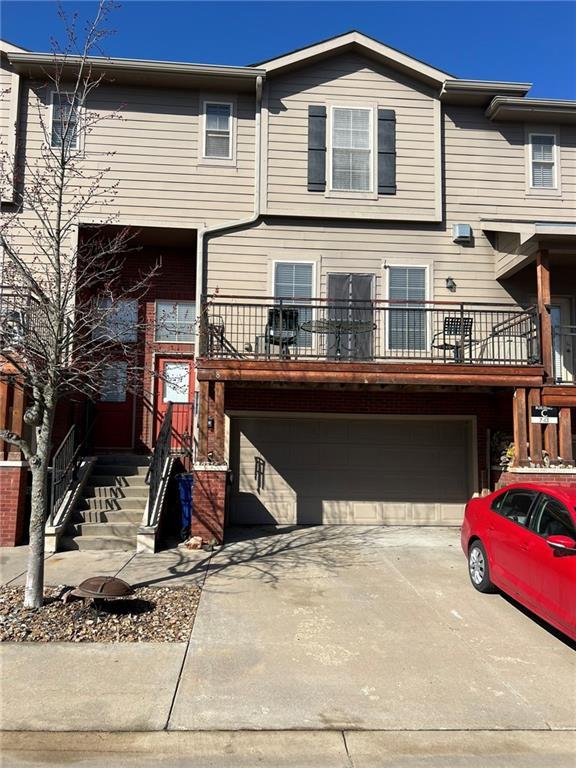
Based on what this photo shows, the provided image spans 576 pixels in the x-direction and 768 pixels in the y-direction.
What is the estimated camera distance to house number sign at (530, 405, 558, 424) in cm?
917

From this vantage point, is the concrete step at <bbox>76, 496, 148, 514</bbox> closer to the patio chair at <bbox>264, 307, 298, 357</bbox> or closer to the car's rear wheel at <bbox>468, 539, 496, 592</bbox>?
the patio chair at <bbox>264, 307, 298, 357</bbox>

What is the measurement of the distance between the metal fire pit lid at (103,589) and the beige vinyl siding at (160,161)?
24.4ft

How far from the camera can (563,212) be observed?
1146 centimetres

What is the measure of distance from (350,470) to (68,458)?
5.26 m

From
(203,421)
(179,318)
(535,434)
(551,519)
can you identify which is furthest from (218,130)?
(551,519)

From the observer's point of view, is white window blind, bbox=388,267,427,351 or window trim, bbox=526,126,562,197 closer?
white window blind, bbox=388,267,427,351

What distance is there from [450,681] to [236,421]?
23.7ft

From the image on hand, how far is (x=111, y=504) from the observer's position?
909 cm

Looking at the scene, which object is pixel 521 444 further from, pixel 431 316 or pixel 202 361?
Result: pixel 202 361

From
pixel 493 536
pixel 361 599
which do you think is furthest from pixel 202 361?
pixel 493 536

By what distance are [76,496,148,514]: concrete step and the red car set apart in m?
5.22

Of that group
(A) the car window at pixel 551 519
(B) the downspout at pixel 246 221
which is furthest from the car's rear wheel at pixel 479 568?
(B) the downspout at pixel 246 221

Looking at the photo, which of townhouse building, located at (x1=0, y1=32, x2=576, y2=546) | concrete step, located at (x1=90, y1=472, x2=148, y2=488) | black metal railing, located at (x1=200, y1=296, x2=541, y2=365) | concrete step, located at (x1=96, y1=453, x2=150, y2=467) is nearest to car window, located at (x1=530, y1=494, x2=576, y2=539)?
black metal railing, located at (x1=200, y1=296, x2=541, y2=365)

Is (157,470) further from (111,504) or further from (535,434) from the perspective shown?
(535,434)
